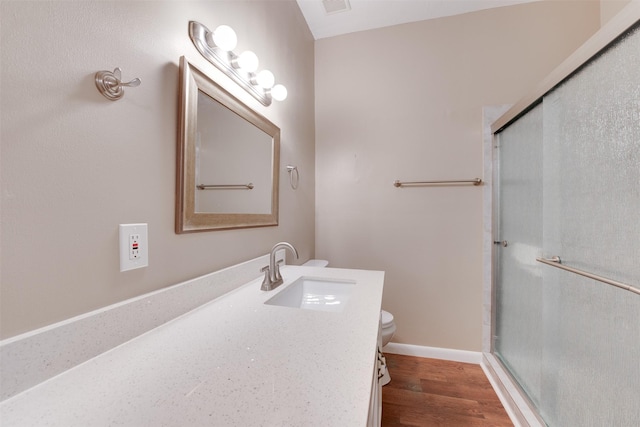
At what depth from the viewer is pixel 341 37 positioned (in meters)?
2.00

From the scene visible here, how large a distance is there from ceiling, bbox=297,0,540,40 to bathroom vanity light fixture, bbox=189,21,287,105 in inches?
38.1

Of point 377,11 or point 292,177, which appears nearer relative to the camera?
point 292,177

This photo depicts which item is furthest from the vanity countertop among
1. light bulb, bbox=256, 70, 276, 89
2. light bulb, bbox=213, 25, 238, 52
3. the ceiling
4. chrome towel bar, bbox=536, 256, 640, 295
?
the ceiling

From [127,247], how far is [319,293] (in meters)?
0.81

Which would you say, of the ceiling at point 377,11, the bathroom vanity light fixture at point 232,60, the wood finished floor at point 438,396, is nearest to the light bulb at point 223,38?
the bathroom vanity light fixture at point 232,60

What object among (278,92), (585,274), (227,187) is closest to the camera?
(585,274)

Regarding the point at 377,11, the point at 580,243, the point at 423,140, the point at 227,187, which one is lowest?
the point at 580,243

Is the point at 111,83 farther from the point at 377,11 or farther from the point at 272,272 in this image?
the point at 377,11

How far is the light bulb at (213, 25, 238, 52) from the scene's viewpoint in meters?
0.85

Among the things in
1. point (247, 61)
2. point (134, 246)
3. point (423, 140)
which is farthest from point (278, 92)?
point (423, 140)

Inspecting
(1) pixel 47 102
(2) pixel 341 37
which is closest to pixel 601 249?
(1) pixel 47 102

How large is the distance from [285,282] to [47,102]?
919 millimetres

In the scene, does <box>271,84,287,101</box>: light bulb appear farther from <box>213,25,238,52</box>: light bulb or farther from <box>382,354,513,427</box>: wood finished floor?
<box>382,354,513,427</box>: wood finished floor

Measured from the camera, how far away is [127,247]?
1.99 ft
